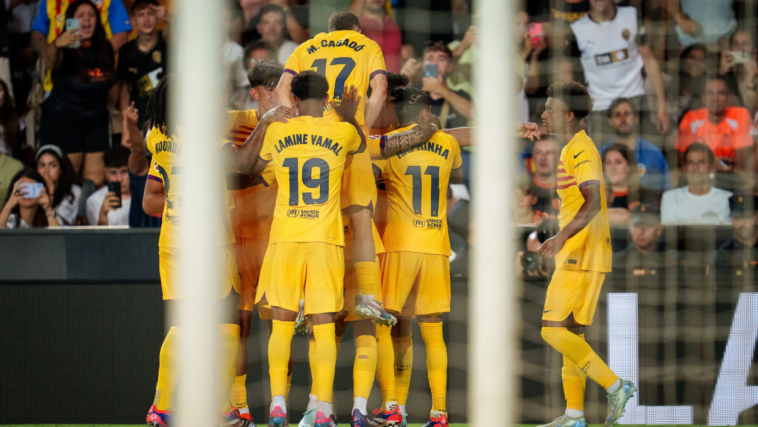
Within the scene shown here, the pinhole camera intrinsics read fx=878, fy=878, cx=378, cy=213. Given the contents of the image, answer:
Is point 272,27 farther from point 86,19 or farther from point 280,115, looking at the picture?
point 280,115

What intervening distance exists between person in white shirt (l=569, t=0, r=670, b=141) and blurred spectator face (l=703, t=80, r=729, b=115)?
0.28 meters

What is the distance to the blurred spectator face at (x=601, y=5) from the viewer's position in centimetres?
612

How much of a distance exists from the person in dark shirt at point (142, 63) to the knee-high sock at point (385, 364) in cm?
294

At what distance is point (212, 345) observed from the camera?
2127 millimetres

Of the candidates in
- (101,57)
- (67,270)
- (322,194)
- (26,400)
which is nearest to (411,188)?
(322,194)

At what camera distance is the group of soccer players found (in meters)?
Result: 4.12

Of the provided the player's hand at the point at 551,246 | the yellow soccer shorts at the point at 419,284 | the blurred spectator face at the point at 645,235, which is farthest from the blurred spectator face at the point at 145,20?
the blurred spectator face at the point at 645,235

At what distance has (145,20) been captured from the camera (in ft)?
21.7

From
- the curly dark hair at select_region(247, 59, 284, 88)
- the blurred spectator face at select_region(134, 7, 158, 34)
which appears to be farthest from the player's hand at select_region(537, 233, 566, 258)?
the blurred spectator face at select_region(134, 7, 158, 34)

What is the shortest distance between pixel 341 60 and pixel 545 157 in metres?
1.79

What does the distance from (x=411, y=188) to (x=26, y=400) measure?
2.49 meters

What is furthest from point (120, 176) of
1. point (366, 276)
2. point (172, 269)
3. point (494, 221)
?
point (494, 221)

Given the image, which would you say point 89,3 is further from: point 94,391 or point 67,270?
point 94,391

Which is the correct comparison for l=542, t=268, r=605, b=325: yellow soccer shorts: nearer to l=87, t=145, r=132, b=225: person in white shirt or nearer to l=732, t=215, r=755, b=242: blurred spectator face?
l=732, t=215, r=755, b=242: blurred spectator face
